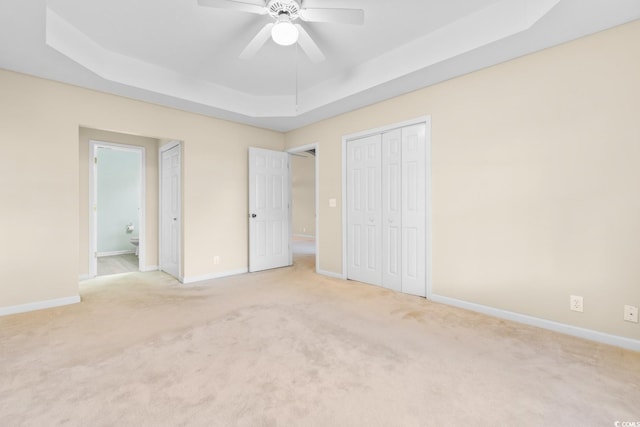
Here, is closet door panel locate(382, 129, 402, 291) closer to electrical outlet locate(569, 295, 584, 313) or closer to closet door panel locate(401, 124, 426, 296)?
closet door panel locate(401, 124, 426, 296)

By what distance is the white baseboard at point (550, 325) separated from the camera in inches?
86.3

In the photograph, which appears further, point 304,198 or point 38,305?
point 304,198

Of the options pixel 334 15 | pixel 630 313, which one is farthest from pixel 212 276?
pixel 630 313

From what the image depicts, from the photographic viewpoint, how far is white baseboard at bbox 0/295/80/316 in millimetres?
2884

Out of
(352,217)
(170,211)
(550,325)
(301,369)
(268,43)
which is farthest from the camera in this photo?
(170,211)

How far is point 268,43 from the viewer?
2938 millimetres

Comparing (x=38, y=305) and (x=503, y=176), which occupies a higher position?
(x=503, y=176)

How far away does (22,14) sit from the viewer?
2.12m

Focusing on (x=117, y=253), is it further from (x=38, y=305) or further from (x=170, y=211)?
(x=38, y=305)

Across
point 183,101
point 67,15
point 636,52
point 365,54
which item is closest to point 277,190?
point 183,101

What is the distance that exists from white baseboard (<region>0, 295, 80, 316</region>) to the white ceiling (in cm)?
241

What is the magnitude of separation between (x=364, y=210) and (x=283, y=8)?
8.40ft

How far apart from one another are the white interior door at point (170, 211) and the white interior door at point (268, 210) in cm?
109

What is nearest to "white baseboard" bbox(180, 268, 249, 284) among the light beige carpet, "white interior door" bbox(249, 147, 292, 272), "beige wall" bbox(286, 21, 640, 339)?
"white interior door" bbox(249, 147, 292, 272)
